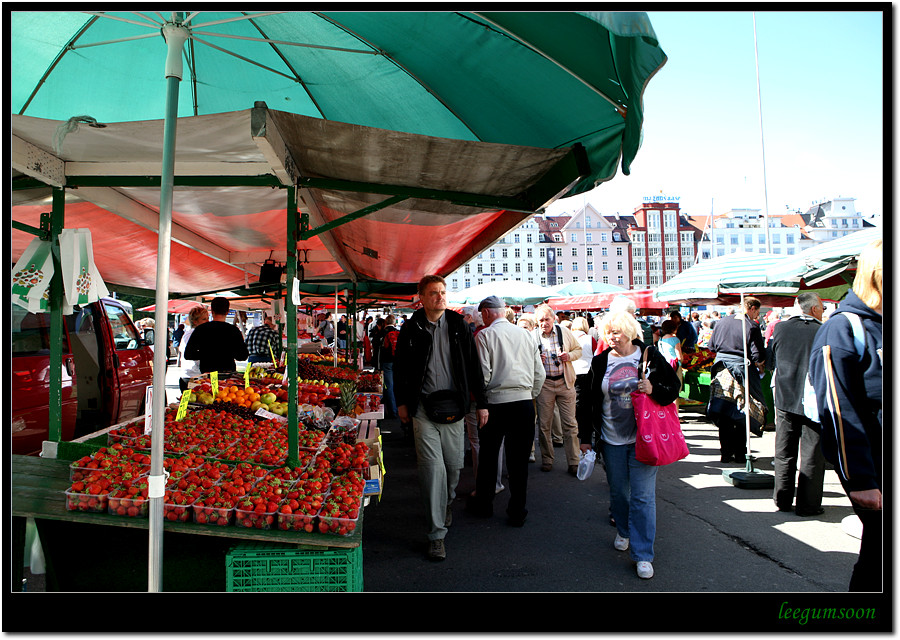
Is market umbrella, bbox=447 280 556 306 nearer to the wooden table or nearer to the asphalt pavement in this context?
the asphalt pavement

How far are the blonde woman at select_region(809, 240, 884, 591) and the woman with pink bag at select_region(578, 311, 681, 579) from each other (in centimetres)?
127

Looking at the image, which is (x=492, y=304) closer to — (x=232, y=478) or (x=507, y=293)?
(x=232, y=478)

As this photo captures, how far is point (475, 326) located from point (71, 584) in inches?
202

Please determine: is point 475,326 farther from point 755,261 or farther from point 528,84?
point 528,84

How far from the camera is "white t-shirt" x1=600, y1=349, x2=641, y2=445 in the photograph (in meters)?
3.70

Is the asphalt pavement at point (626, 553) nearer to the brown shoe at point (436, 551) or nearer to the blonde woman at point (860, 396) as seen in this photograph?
the brown shoe at point (436, 551)

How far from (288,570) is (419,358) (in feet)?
5.48

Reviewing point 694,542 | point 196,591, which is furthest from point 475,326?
point 196,591

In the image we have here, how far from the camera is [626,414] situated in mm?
3691

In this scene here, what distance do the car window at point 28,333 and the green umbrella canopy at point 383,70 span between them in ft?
6.79

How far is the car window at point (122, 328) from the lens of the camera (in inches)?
290

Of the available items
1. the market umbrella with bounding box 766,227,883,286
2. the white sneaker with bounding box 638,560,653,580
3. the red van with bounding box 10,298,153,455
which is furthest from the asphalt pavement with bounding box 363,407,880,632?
the red van with bounding box 10,298,153,455

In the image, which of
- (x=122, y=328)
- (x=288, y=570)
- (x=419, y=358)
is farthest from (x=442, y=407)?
(x=122, y=328)

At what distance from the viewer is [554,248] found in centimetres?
9150
